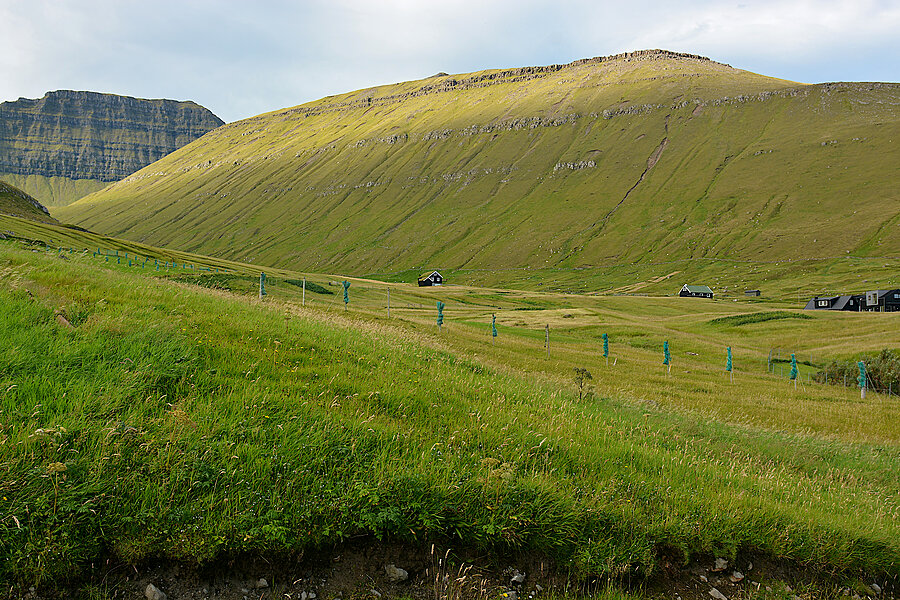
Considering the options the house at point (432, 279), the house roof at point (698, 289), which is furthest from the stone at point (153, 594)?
the house at point (432, 279)

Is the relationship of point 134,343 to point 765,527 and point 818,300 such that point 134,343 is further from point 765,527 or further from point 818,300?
point 818,300

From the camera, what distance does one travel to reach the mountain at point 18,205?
103238 millimetres

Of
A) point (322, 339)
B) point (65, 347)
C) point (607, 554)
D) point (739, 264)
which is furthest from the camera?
point (739, 264)

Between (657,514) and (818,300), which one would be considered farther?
(818,300)

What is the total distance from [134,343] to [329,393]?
9.93 feet

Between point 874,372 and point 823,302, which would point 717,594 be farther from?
point 823,302

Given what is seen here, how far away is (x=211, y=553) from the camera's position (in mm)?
5012

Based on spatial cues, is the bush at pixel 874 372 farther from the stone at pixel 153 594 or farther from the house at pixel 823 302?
the house at pixel 823 302

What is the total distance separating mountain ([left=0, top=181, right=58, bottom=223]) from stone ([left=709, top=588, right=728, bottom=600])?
127 m

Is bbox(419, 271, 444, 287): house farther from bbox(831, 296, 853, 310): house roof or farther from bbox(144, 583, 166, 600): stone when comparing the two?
bbox(144, 583, 166, 600): stone

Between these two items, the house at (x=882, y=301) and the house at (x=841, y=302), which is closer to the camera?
the house at (x=882, y=301)

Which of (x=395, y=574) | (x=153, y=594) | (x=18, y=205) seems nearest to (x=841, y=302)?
(x=395, y=574)

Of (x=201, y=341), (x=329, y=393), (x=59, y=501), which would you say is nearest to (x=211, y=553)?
(x=59, y=501)

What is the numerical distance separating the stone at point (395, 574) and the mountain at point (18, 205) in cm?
12514
